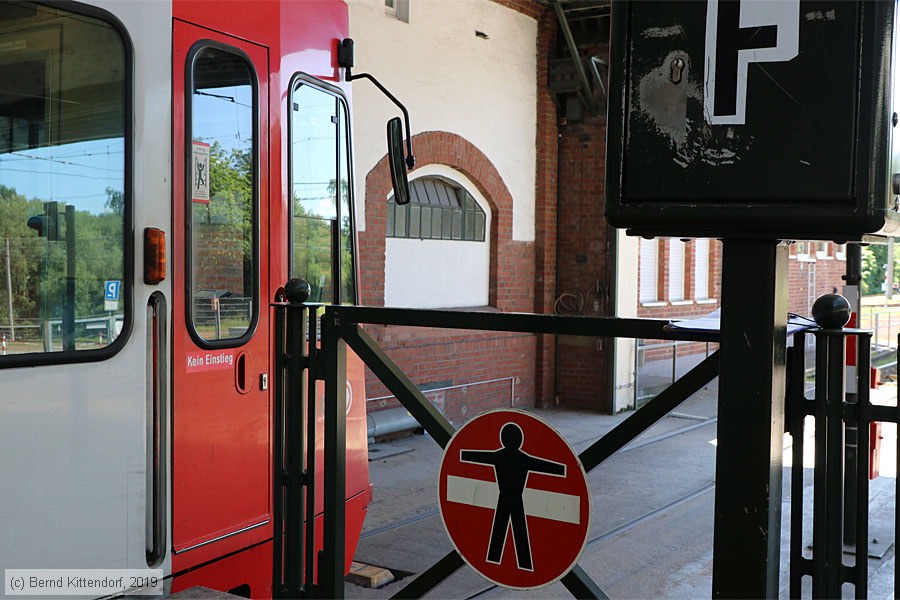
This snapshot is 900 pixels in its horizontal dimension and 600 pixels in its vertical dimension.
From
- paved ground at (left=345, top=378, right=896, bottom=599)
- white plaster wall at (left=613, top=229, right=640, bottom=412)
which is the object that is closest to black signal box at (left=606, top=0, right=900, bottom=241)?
paved ground at (left=345, top=378, right=896, bottom=599)

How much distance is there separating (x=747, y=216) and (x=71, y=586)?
2.51 m

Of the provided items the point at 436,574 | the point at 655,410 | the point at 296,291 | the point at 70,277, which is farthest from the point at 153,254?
the point at 655,410

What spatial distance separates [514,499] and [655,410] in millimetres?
477

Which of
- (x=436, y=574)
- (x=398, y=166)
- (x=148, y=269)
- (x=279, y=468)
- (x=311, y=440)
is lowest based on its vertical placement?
(x=436, y=574)

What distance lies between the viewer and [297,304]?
3039 mm

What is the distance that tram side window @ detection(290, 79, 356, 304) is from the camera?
436 centimetres

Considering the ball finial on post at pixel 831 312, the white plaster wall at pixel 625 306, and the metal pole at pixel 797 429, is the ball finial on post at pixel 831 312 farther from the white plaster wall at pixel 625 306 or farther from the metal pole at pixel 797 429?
the white plaster wall at pixel 625 306

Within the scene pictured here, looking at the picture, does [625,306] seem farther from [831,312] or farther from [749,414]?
[749,414]

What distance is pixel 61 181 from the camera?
3.13m

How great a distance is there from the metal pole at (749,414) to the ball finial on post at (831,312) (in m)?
0.26

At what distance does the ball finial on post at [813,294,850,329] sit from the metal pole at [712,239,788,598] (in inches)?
10.3

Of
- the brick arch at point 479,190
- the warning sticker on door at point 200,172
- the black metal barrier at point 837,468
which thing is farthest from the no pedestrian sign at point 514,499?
the brick arch at point 479,190

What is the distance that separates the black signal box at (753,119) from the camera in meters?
1.67

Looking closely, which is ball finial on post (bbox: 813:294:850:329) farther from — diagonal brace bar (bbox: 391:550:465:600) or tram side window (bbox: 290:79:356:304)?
tram side window (bbox: 290:79:356:304)
